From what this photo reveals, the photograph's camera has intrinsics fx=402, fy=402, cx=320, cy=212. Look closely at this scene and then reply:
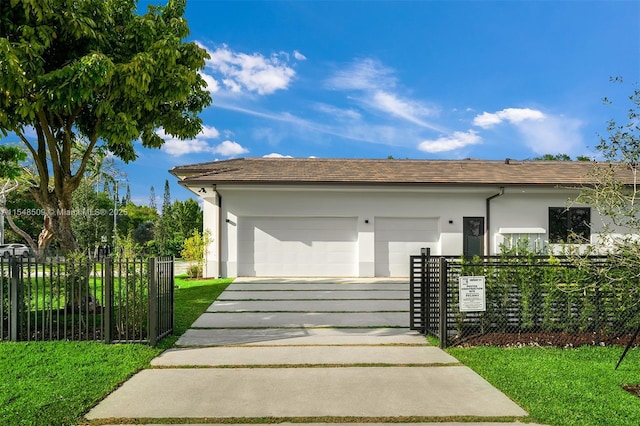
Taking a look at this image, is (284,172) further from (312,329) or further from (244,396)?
(244,396)

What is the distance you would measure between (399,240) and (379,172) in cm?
284

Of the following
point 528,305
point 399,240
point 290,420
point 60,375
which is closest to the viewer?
point 290,420

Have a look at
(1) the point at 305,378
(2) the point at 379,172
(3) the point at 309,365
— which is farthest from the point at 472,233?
(1) the point at 305,378

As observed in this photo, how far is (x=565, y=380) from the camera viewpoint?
4.33 meters

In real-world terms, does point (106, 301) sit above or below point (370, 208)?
below

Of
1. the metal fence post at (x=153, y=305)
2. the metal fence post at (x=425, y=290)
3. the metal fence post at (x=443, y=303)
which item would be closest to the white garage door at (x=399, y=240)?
the metal fence post at (x=425, y=290)

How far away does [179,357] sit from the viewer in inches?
206

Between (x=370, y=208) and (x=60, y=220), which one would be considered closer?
(x=60, y=220)

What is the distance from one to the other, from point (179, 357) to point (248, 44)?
37.7 feet

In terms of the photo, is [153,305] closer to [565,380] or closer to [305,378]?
[305,378]

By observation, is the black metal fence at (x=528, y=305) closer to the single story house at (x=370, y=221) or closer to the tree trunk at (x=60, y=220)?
the tree trunk at (x=60, y=220)

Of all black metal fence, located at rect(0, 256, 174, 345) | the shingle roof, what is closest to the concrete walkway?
black metal fence, located at rect(0, 256, 174, 345)

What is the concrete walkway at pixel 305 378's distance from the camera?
140 inches

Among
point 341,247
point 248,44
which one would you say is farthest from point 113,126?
point 341,247
